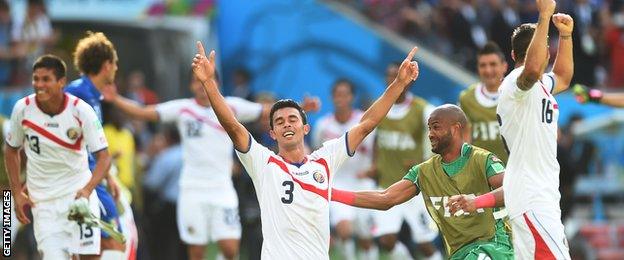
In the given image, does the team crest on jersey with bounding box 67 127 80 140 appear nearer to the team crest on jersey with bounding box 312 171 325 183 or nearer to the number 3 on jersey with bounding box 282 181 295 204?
the number 3 on jersey with bounding box 282 181 295 204

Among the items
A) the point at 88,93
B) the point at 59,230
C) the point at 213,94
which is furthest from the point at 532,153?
the point at 88,93

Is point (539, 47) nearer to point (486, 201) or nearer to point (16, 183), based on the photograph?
point (486, 201)

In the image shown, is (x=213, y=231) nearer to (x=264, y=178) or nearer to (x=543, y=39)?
(x=264, y=178)

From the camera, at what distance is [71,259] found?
43.5ft

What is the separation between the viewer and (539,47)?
1051 cm

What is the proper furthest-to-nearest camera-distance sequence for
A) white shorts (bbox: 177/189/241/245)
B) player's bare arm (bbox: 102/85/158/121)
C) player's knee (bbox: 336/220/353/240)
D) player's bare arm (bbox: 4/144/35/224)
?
1. player's knee (bbox: 336/220/353/240)
2. white shorts (bbox: 177/189/241/245)
3. player's bare arm (bbox: 102/85/158/121)
4. player's bare arm (bbox: 4/144/35/224)

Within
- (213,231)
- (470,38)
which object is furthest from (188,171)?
(470,38)

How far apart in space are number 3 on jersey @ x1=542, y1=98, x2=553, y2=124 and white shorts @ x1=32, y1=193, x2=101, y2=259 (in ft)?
15.6

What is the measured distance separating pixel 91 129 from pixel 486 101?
174 inches

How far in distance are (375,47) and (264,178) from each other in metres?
13.7

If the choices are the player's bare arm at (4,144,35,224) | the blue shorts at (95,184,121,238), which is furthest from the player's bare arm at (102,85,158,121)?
the player's bare arm at (4,144,35,224)

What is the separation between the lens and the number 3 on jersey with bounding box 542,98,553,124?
10.9 metres

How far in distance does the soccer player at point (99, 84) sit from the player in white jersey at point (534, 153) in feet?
15.1

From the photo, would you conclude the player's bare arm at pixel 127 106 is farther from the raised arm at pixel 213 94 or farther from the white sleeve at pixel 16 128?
the raised arm at pixel 213 94
